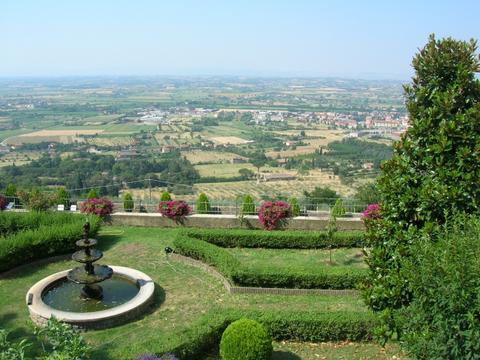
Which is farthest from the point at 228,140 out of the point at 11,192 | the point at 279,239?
the point at 279,239

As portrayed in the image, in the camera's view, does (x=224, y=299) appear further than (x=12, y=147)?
No

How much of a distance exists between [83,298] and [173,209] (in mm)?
6315

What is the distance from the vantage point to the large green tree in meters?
6.60

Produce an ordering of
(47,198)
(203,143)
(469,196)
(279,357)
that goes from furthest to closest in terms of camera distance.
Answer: (203,143) → (47,198) → (279,357) → (469,196)

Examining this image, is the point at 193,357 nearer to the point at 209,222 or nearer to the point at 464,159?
the point at 464,159

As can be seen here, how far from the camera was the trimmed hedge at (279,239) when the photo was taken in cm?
1534

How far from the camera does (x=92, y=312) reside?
1025cm

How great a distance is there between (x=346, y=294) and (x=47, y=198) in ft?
37.9

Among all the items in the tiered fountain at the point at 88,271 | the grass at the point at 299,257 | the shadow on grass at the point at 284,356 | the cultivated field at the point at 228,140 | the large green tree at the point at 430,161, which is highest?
the large green tree at the point at 430,161

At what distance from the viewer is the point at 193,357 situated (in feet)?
27.7

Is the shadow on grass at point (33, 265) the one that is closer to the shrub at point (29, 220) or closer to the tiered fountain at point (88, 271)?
the shrub at point (29, 220)

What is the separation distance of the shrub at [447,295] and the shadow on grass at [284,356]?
9.94 ft

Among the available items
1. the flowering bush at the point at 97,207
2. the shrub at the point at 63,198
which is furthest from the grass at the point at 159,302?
the shrub at the point at 63,198

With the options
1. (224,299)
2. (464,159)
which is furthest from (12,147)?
(464,159)
